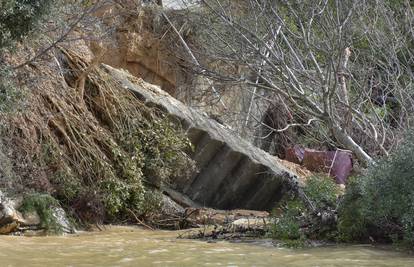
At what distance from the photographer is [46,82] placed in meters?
8.89

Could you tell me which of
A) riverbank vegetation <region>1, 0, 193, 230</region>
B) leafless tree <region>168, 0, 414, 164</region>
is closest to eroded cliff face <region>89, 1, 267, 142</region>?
leafless tree <region>168, 0, 414, 164</region>

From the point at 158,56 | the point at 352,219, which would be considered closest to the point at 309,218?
the point at 352,219

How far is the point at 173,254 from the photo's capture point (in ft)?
17.4

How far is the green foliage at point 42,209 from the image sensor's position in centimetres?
723

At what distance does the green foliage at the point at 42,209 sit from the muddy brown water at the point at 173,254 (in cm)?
67

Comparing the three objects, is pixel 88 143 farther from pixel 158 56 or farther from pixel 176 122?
pixel 158 56

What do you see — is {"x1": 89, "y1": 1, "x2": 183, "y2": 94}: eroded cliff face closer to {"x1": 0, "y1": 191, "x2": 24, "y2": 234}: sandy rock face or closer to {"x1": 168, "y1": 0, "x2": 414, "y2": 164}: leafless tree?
{"x1": 168, "y1": 0, "x2": 414, "y2": 164}: leafless tree

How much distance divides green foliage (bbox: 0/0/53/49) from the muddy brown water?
1.94 metres

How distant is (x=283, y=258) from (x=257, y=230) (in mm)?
1787

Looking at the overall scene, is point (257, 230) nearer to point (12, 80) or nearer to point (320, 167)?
point (12, 80)

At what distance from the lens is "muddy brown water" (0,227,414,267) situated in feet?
15.8

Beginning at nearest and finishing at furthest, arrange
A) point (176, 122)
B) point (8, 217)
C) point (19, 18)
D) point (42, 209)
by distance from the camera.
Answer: point (19, 18), point (8, 217), point (42, 209), point (176, 122)

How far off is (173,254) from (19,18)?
2.65 metres

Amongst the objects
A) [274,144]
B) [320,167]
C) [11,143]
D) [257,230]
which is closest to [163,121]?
[11,143]
